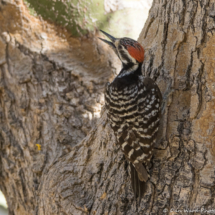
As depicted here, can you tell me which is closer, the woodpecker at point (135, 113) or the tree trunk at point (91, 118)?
the tree trunk at point (91, 118)

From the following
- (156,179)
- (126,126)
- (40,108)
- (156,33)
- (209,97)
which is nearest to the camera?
(209,97)

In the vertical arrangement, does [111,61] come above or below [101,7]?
below

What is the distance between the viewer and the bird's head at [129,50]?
238 centimetres

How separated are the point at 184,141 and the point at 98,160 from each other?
35.0 inches

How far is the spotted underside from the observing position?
7.35 feet

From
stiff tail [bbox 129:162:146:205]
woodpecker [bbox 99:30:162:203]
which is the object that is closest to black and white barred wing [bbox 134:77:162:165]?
woodpecker [bbox 99:30:162:203]

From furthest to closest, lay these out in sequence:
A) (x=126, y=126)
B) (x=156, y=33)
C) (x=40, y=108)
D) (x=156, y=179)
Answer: (x=40, y=108), (x=156, y=33), (x=126, y=126), (x=156, y=179)

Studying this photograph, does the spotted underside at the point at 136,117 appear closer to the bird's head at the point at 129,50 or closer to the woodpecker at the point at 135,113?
the woodpecker at the point at 135,113

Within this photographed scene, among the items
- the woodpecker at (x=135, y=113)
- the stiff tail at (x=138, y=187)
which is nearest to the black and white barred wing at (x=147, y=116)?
the woodpecker at (x=135, y=113)

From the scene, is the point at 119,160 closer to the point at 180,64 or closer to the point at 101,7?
the point at 180,64

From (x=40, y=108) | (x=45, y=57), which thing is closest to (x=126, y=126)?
(x=40, y=108)

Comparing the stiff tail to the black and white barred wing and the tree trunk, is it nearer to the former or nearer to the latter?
the tree trunk

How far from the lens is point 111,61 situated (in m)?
3.59

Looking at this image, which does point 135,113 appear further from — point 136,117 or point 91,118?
point 91,118
